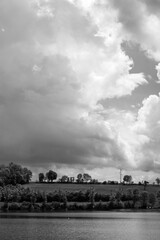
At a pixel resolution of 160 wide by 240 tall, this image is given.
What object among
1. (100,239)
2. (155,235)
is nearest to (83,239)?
(100,239)

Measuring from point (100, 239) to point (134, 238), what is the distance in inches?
344

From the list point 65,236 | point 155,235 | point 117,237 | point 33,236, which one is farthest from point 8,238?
point 155,235

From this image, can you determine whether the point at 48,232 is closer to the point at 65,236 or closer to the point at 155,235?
the point at 65,236

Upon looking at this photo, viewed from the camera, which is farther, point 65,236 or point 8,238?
point 65,236

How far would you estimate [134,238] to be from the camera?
110250 millimetres

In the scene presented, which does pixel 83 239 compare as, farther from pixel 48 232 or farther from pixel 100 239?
pixel 48 232

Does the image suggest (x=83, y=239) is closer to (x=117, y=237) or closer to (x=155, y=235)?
(x=117, y=237)

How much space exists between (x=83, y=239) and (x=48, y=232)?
16960mm

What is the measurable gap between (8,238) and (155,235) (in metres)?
37.6

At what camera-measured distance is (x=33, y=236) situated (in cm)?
10931

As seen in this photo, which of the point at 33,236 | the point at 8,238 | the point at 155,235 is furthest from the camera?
the point at 155,235

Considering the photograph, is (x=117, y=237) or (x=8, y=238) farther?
(x=117, y=237)

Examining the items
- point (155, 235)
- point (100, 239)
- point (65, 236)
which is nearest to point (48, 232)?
point (65, 236)

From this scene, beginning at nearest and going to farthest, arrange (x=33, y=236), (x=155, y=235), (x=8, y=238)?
(x=8, y=238), (x=33, y=236), (x=155, y=235)
